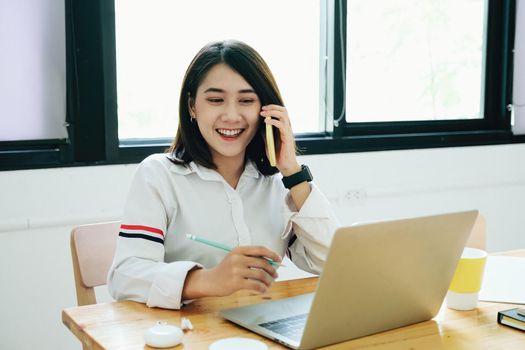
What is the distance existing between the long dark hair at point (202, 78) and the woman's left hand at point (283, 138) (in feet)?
0.09

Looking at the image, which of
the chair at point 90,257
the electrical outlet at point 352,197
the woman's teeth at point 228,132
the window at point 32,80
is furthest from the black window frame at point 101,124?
the woman's teeth at point 228,132

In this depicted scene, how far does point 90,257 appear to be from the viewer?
1.57 meters

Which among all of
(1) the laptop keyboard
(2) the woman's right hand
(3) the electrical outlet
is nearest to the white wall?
(3) the electrical outlet

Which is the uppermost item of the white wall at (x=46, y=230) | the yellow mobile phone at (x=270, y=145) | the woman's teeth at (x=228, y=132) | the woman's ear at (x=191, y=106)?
the woman's ear at (x=191, y=106)

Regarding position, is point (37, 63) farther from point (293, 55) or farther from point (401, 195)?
point (401, 195)

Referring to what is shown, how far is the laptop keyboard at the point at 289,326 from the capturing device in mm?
1100

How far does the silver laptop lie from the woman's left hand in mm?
490

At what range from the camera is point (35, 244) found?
2.28m

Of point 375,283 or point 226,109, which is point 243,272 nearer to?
point 375,283

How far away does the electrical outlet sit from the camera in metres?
2.96

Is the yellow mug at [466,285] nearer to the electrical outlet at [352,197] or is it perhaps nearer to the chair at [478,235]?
the chair at [478,235]

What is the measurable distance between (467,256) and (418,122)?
2068 millimetres

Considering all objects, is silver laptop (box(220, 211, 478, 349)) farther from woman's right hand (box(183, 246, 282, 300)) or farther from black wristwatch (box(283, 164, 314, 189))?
black wristwatch (box(283, 164, 314, 189))

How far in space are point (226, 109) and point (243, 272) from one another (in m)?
0.49
